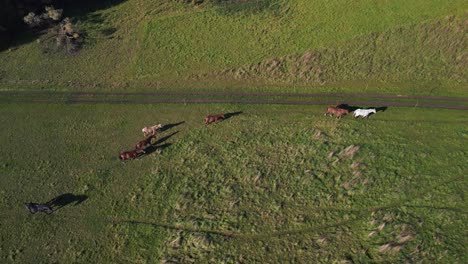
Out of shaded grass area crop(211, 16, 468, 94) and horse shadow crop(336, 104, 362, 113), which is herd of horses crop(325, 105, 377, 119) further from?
shaded grass area crop(211, 16, 468, 94)

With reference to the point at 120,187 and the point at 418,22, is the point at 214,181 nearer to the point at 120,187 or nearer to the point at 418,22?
the point at 120,187

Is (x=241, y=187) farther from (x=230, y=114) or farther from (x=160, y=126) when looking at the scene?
(x=160, y=126)

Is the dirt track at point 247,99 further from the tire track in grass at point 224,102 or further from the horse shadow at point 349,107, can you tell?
the horse shadow at point 349,107

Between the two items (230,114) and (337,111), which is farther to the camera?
(230,114)

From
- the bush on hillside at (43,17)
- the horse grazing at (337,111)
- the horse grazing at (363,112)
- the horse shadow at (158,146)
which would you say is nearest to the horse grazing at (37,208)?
the horse shadow at (158,146)

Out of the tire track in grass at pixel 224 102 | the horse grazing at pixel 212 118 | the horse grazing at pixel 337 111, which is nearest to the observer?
the horse grazing at pixel 337 111

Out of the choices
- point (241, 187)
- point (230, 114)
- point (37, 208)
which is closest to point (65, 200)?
point (37, 208)
